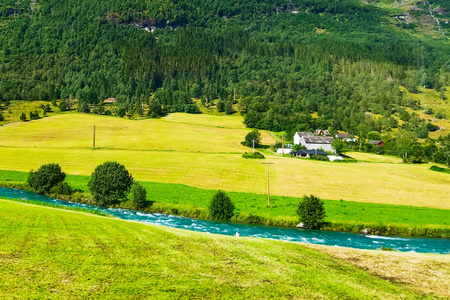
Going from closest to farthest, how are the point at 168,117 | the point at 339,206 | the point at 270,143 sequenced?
the point at 339,206 < the point at 270,143 < the point at 168,117

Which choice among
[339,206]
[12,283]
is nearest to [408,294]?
[12,283]

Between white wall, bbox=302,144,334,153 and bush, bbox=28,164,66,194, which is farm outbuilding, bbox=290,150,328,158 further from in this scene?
bush, bbox=28,164,66,194

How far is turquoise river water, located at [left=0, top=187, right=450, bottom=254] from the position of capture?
50406mm

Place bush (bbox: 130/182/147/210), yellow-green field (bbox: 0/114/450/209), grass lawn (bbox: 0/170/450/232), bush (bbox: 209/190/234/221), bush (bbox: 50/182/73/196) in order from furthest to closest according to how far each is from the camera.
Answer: yellow-green field (bbox: 0/114/450/209), bush (bbox: 50/182/73/196), bush (bbox: 130/182/147/210), bush (bbox: 209/190/234/221), grass lawn (bbox: 0/170/450/232)

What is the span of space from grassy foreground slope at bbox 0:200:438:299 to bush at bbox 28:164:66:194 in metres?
45.5

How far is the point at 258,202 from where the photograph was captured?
68.9 metres

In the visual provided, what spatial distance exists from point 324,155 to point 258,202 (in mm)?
66905

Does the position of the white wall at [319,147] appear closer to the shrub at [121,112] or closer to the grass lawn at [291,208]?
the grass lawn at [291,208]

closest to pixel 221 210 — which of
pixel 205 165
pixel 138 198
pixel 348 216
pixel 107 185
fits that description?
pixel 138 198

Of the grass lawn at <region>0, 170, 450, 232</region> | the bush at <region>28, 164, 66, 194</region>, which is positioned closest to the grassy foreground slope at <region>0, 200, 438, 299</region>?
the grass lawn at <region>0, 170, 450, 232</region>

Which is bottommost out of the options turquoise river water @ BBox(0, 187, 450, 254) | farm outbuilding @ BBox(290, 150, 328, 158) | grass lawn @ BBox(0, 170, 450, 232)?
turquoise river water @ BBox(0, 187, 450, 254)

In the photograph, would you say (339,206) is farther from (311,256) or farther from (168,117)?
(168,117)

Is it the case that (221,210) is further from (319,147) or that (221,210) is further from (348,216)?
(319,147)

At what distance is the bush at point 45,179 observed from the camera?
72.4 meters
